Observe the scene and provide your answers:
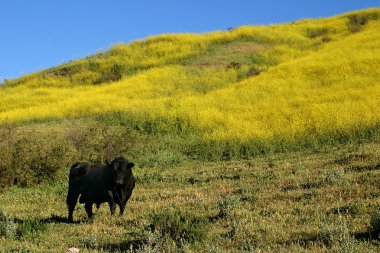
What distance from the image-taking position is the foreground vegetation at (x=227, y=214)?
314 inches

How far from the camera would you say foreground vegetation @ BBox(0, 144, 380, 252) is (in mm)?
7973

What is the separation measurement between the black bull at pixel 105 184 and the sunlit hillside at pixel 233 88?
38.8 ft

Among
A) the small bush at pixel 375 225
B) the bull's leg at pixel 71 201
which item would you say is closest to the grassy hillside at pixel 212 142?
the small bush at pixel 375 225

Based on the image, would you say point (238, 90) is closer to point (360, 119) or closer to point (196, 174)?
point (360, 119)

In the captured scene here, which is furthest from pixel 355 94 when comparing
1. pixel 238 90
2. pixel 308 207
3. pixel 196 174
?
pixel 308 207

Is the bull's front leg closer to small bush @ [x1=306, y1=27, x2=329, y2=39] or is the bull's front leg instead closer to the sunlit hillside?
the sunlit hillside

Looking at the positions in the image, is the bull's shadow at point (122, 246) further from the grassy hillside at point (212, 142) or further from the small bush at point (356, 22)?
the small bush at point (356, 22)

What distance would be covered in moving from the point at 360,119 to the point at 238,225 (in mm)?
16176

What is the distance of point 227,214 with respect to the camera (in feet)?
34.1

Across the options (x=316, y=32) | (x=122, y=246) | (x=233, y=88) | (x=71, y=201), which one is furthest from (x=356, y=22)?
(x=122, y=246)

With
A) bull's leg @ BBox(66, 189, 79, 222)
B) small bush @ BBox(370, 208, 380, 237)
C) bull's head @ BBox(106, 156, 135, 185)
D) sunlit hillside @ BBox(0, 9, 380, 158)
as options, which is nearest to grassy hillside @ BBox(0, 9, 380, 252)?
small bush @ BBox(370, 208, 380, 237)

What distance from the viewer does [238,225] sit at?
916cm

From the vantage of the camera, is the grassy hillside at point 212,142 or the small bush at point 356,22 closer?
the grassy hillside at point 212,142

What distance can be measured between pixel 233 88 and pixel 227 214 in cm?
2586
